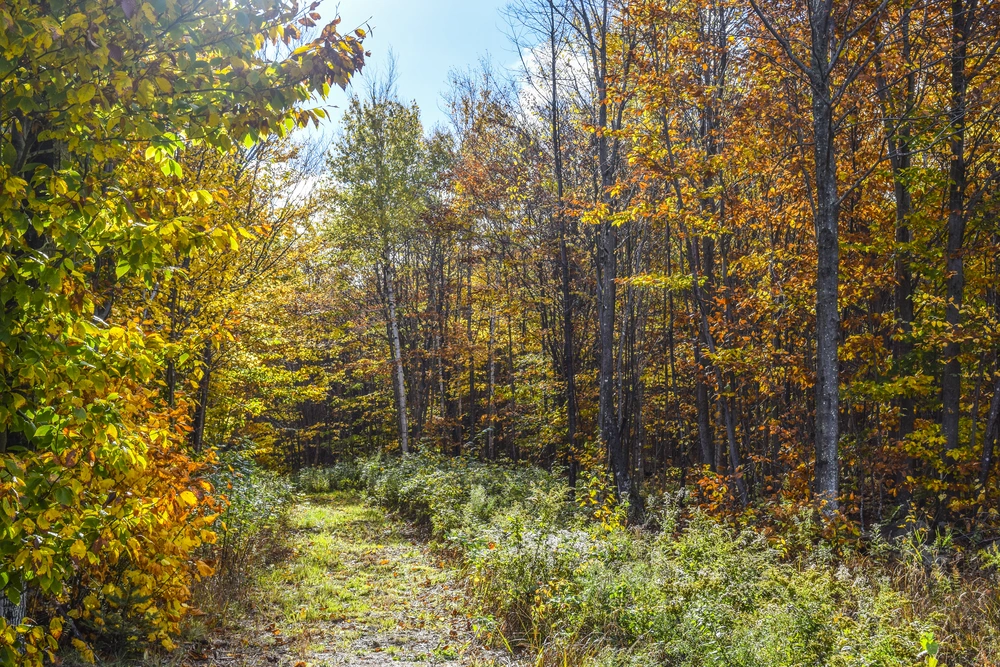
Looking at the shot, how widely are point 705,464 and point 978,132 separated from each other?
678 cm

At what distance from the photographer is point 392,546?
1058 centimetres

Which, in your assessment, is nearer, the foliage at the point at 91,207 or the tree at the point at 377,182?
the foliage at the point at 91,207

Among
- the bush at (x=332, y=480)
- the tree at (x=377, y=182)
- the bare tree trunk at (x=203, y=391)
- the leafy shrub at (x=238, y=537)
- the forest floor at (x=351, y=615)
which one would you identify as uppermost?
the tree at (x=377, y=182)

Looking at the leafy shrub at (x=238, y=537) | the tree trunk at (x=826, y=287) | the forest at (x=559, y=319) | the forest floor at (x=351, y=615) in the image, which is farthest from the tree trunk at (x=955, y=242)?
the leafy shrub at (x=238, y=537)

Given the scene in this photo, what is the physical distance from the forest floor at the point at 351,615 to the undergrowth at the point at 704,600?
0.38m

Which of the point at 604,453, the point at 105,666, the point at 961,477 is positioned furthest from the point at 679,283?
the point at 105,666

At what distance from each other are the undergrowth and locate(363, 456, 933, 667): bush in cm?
1

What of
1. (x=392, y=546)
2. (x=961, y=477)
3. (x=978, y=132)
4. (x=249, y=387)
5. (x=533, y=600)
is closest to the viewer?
(x=533, y=600)

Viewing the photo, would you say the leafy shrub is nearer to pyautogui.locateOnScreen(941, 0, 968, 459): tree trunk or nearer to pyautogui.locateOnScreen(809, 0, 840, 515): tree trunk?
pyautogui.locateOnScreen(809, 0, 840, 515): tree trunk

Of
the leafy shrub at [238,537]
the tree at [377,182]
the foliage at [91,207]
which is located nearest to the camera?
the foliage at [91,207]

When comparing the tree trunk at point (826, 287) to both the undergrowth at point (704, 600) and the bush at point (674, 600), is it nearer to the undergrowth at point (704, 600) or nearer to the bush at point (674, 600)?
the undergrowth at point (704, 600)

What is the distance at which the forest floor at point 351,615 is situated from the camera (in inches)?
222

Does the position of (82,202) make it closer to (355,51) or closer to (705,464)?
(355,51)

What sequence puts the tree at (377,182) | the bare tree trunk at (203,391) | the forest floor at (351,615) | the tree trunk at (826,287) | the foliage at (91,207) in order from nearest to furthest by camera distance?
1. the foliage at (91,207)
2. the forest floor at (351,615)
3. the tree trunk at (826,287)
4. the bare tree trunk at (203,391)
5. the tree at (377,182)
